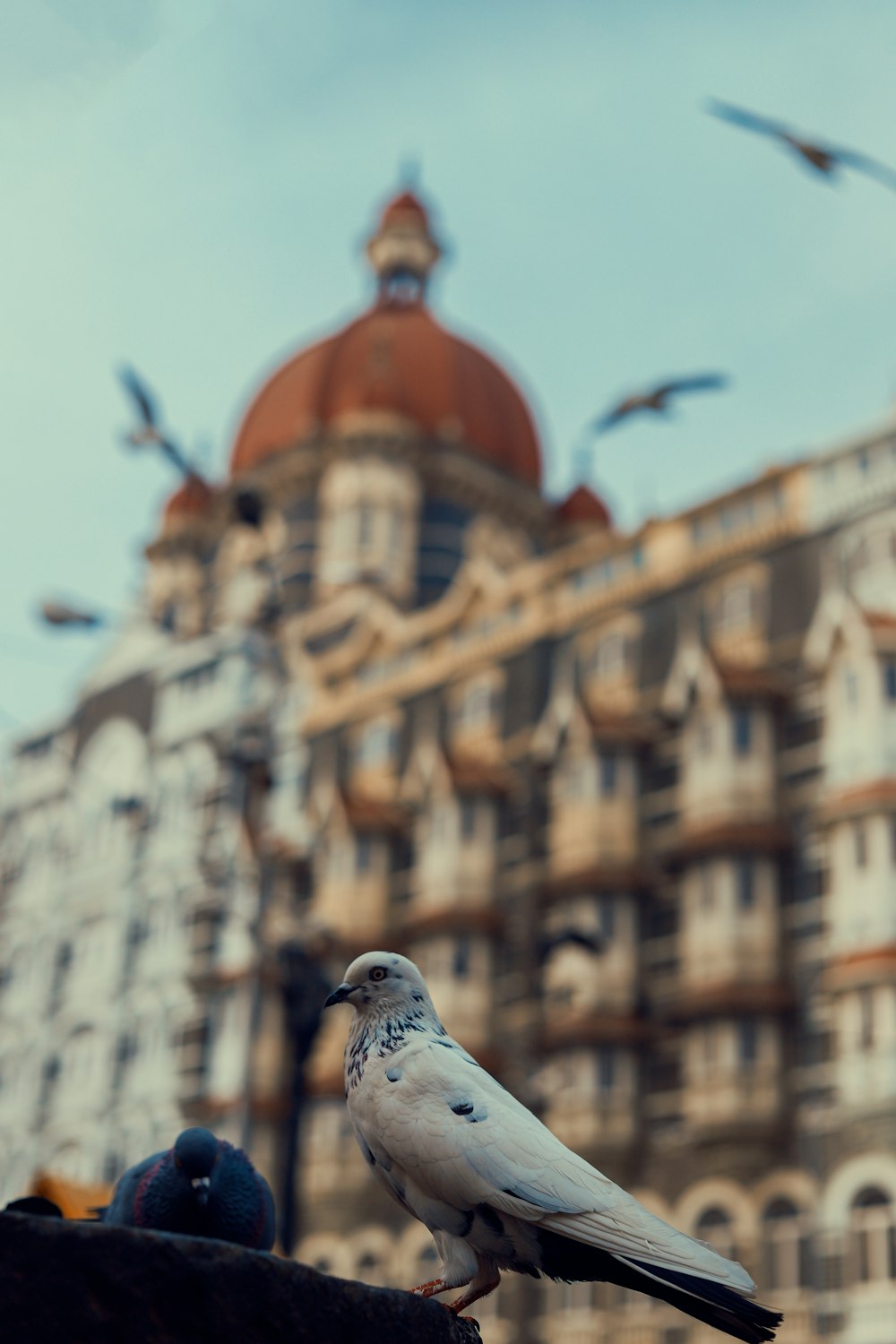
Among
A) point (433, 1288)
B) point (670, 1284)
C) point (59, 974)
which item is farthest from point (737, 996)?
point (670, 1284)

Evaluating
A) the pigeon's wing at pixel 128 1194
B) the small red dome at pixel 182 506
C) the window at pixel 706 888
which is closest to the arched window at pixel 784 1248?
the window at pixel 706 888

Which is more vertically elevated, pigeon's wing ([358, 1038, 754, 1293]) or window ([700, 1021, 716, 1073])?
window ([700, 1021, 716, 1073])

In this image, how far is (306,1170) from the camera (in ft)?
102

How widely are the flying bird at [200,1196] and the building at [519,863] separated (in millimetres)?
12837

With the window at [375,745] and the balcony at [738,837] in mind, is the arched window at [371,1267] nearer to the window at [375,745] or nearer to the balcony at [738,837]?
the balcony at [738,837]

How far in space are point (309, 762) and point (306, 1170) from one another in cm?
883

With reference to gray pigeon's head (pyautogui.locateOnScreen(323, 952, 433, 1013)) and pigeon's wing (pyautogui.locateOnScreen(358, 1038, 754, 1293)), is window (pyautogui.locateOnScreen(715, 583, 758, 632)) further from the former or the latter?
pigeon's wing (pyautogui.locateOnScreen(358, 1038, 754, 1293))

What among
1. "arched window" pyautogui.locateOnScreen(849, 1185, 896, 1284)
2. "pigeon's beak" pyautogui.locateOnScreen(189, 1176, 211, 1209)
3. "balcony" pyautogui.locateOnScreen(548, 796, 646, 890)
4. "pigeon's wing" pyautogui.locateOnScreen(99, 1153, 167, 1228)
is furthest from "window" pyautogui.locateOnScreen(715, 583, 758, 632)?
"pigeon's beak" pyautogui.locateOnScreen(189, 1176, 211, 1209)

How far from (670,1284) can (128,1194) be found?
5.36ft

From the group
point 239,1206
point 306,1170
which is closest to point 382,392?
point 306,1170

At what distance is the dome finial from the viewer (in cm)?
5247

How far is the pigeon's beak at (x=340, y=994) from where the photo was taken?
167 inches

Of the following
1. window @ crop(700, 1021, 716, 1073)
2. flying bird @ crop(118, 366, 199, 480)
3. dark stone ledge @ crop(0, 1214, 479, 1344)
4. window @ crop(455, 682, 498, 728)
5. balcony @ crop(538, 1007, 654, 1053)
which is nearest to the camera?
dark stone ledge @ crop(0, 1214, 479, 1344)

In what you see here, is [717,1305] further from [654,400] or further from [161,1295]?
[654,400]
